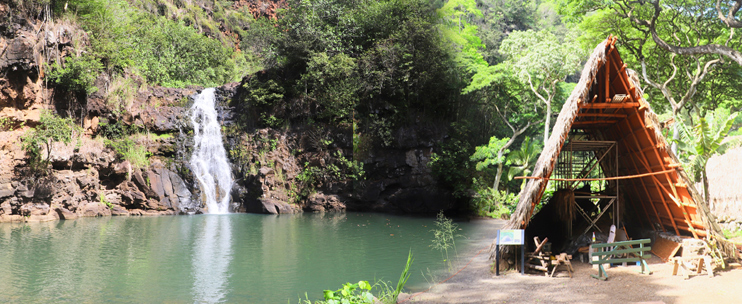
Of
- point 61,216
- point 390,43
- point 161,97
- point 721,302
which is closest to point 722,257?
point 721,302

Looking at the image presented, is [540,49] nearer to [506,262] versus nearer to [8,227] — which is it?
[506,262]

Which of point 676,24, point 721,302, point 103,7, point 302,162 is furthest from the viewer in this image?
point 302,162

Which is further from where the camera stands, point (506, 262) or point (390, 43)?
point (390, 43)

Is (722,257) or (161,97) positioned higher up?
(161,97)

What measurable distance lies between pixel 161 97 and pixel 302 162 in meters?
9.75

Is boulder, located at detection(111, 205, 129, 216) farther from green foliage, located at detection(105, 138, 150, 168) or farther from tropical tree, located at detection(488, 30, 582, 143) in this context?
tropical tree, located at detection(488, 30, 582, 143)

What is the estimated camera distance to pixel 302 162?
26562 mm

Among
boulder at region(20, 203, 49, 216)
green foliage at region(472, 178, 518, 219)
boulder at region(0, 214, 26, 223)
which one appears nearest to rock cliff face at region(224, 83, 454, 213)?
green foliage at region(472, 178, 518, 219)

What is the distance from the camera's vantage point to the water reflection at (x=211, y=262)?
8.91 metres

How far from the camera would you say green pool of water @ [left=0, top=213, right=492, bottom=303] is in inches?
353

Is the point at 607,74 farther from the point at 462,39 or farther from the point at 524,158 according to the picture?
the point at 462,39

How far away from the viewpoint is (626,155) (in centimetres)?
1150

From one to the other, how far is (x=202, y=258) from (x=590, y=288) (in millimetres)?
9538

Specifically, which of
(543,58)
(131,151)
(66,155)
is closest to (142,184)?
(131,151)
